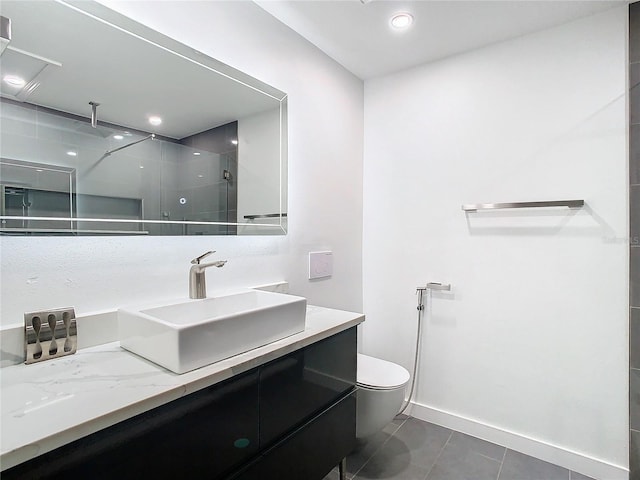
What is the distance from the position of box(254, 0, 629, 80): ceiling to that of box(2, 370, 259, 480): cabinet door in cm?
168

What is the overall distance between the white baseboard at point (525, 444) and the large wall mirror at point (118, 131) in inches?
62.4

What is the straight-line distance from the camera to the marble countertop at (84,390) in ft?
2.08

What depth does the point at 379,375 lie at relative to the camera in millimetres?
1758

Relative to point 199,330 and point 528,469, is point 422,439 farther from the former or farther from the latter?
point 199,330

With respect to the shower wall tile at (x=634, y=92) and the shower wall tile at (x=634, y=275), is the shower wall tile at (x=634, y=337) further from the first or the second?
the shower wall tile at (x=634, y=92)

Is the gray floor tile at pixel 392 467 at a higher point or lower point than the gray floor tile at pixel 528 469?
higher

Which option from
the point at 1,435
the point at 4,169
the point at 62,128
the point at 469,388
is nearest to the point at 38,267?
the point at 4,169

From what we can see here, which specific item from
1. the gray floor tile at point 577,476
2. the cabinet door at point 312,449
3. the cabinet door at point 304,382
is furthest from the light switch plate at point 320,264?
the gray floor tile at point 577,476

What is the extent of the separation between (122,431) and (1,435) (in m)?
0.20

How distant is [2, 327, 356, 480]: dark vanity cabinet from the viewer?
2.36ft

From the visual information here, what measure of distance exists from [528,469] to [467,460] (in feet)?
0.94

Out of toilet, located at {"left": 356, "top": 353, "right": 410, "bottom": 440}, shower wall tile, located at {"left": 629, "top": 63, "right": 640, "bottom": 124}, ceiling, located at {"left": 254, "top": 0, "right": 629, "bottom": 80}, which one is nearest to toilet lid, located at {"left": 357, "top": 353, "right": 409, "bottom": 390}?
toilet, located at {"left": 356, "top": 353, "right": 410, "bottom": 440}

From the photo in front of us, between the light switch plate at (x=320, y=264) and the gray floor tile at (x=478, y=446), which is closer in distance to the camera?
the gray floor tile at (x=478, y=446)

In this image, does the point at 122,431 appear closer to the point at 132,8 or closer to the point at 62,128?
the point at 62,128
